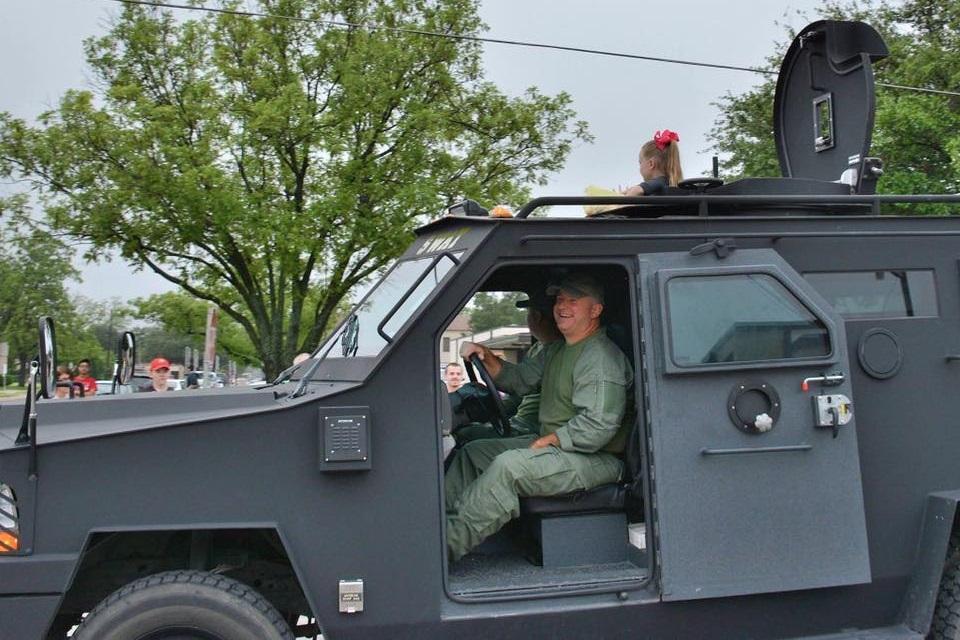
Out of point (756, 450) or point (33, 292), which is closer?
point (756, 450)

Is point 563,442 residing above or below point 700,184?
below

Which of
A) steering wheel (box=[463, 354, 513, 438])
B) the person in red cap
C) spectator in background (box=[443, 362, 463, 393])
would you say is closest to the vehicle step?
steering wheel (box=[463, 354, 513, 438])

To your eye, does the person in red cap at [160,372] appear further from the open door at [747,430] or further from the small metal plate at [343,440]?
the open door at [747,430]

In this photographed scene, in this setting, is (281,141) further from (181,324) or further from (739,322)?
(739,322)

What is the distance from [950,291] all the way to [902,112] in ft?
39.8

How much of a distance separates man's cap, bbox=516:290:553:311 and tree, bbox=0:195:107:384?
15.8m

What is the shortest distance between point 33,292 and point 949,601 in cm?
4081

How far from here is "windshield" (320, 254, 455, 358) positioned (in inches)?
154

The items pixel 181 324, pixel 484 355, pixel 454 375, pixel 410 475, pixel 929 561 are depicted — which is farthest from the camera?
pixel 181 324

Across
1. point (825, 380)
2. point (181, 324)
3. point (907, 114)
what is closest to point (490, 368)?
point (825, 380)

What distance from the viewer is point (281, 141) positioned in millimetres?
17016

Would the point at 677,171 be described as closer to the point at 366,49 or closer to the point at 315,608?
the point at 315,608

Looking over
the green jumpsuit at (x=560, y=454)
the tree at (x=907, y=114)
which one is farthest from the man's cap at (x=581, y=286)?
the tree at (x=907, y=114)

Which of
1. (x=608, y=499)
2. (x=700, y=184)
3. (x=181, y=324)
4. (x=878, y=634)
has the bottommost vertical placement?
(x=878, y=634)
